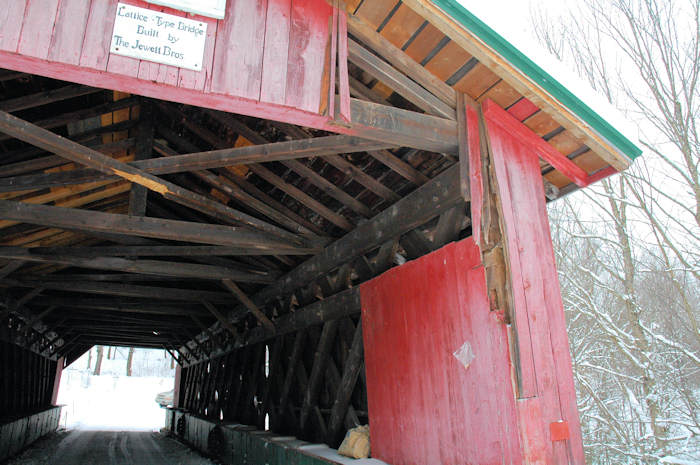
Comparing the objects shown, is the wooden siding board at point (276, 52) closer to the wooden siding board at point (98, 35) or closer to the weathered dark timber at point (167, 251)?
the wooden siding board at point (98, 35)

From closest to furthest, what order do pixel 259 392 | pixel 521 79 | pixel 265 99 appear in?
pixel 265 99, pixel 521 79, pixel 259 392

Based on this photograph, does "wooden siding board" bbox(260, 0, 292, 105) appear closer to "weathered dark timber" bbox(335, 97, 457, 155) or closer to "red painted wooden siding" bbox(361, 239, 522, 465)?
"weathered dark timber" bbox(335, 97, 457, 155)

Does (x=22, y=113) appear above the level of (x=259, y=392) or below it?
above

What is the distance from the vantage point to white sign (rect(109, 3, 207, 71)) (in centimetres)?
282

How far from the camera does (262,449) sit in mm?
7039

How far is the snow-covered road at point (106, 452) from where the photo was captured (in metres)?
10.0

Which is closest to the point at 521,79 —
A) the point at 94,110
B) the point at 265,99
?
the point at 265,99

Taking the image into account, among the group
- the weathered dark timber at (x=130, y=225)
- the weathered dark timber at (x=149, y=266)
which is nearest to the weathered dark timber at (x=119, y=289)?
the weathered dark timber at (x=149, y=266)

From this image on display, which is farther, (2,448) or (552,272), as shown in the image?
(2,448)

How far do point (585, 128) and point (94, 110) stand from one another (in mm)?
5001

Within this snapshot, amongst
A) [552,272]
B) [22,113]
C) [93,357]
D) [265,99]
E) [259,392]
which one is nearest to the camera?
[265,99]

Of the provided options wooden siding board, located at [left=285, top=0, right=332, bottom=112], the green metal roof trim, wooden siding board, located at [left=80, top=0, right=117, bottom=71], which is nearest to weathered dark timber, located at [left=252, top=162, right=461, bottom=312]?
the green metal roof trim

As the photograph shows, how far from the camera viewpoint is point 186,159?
15.6ft

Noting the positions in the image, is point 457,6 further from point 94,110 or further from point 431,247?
point 94,110
